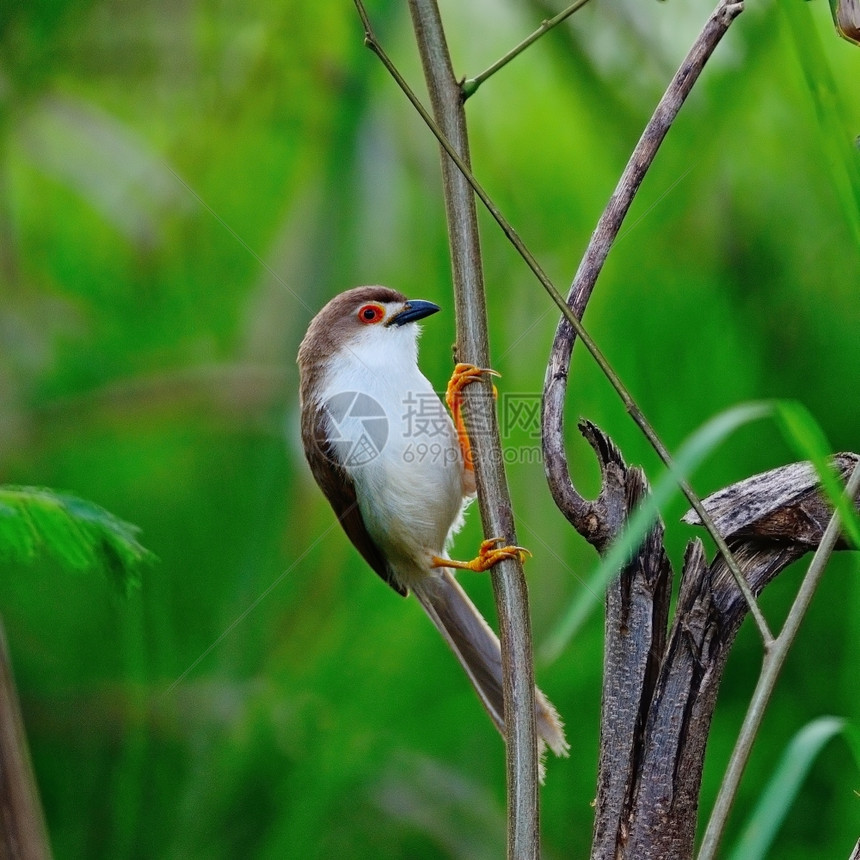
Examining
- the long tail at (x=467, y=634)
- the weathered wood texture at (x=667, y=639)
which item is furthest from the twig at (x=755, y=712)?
the long tail at (x=467, y=634)

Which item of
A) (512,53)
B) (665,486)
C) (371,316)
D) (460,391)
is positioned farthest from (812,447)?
(371,316)

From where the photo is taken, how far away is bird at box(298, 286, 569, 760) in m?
2.39

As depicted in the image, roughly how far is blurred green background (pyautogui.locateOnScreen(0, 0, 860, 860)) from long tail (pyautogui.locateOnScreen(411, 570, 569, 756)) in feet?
1.28

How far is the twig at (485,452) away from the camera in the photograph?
→ 1282 millimetres

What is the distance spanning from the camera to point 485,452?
57.2 inches

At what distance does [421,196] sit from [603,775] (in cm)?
230

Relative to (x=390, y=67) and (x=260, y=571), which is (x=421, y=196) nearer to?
(x=260, y=571)

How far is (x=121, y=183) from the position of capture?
3.32 metres

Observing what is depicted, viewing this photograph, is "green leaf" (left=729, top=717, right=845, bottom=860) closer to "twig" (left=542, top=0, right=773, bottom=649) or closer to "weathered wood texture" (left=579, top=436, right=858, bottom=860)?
"weathered wood texture" (left=579, top=436, right=858, bottom=860)

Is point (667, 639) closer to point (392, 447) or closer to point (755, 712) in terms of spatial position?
point (755, 712)

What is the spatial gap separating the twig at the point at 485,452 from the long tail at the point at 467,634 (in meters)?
0.87

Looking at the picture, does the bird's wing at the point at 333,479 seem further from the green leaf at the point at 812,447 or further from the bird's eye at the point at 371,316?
the green leaf at the point at 812,447

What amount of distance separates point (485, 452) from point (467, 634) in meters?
1.07

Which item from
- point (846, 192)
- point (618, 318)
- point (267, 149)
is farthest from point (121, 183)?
point (846, 192)
